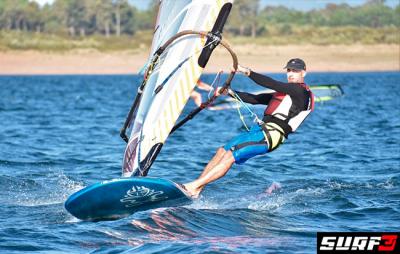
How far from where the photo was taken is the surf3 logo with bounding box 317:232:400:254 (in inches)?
292

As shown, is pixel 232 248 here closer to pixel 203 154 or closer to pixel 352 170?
pixel 352 170

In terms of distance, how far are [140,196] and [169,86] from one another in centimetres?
149

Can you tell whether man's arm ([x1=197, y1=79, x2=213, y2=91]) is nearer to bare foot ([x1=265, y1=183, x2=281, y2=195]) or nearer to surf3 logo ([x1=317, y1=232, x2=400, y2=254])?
bare foot ([x1=265, y1=183, x2=281, y2=195])

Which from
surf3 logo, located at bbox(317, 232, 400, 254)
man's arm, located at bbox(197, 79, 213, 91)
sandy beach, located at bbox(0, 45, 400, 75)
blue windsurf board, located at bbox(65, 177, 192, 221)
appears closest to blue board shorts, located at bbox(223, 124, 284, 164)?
man's arm, located at bbox(197, 79, 213, 91)

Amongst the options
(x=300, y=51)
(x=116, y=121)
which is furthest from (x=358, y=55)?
(x=116, y=121)

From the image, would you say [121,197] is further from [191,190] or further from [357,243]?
[357,243]

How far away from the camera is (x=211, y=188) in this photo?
38.8ft

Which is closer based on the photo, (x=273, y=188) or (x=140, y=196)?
(x=140, y=196)

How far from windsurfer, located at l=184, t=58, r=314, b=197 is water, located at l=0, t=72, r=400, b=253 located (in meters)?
0.44

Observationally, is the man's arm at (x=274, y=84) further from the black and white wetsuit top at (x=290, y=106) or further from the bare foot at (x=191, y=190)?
the bare foot at (x=191, y=190)

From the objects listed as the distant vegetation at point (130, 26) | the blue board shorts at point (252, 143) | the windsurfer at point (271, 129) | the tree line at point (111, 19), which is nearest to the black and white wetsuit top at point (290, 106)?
the windsurfer at point (271, 129)

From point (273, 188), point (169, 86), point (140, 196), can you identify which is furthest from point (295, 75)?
point (140, 196)

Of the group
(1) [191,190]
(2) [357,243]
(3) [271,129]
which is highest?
(3) [271,129]

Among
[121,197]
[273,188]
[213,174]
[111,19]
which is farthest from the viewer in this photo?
[111,19]
